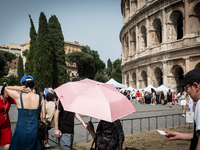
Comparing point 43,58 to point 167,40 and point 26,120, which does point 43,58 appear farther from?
point 26,120

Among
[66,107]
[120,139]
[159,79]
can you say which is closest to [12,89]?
[66,107]

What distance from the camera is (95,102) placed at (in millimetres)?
2760

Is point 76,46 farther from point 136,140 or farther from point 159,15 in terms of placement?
point 136,140

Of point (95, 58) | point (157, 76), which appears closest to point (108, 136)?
point (157, 76)

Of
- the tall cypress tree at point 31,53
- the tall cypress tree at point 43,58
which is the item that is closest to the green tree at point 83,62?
the tall cypress tree at point 31,53

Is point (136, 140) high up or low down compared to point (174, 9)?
down

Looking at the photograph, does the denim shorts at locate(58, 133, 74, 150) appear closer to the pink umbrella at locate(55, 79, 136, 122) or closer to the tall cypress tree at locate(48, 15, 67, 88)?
the pink umbrella at locate(55, 79, 136, 122)

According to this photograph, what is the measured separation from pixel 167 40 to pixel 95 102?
20.0 metres

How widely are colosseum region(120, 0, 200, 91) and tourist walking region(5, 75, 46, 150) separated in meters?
18.0

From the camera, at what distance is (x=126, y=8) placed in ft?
103

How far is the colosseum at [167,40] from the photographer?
18469mm

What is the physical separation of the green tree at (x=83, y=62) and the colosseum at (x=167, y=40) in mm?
40971

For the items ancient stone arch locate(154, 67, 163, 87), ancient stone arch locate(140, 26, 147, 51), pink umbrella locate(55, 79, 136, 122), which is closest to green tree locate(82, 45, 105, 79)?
ancient stone arch locate(140, 26, 147, 51)

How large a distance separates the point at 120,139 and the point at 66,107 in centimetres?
106
